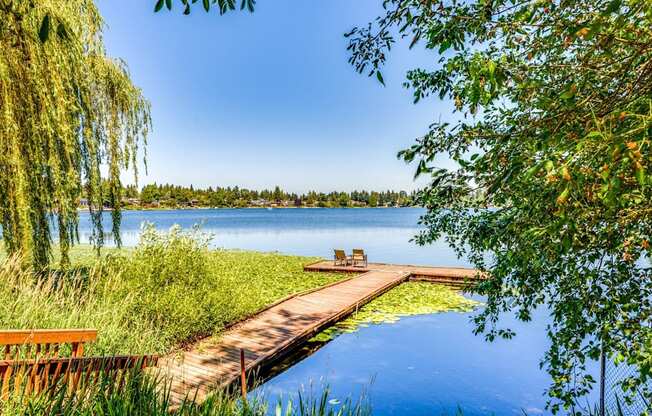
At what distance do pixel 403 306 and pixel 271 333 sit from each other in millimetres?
5336

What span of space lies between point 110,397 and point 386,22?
162 inches

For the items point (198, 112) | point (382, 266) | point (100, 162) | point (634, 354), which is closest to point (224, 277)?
point (100, 162)

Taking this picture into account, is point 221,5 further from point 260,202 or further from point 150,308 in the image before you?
point 260,202

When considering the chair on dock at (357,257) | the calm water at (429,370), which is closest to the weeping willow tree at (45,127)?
the calm water at (429,370)

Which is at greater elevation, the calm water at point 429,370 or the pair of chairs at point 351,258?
the pair of chairs at point 351,258

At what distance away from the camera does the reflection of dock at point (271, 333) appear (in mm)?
5964

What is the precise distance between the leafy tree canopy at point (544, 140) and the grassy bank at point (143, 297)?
5.17 meters

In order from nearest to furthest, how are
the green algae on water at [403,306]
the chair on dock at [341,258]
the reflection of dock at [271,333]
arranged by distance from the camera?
the reflection of dock at [271,333] < the green algae on water at [403,306] < the chair on dock at [341,258]

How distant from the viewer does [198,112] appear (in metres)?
28.7

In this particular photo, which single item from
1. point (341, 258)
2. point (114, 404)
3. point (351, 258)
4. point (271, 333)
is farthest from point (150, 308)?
point (351, 258)

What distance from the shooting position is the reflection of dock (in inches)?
235

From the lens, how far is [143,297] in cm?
764

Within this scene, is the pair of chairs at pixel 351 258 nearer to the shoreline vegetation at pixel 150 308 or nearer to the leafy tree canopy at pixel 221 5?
the shoreline vegetation at pixel 150 308

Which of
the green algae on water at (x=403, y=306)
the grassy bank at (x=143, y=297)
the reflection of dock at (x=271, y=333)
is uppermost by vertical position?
the grassy bank at (x=143, y=297)
